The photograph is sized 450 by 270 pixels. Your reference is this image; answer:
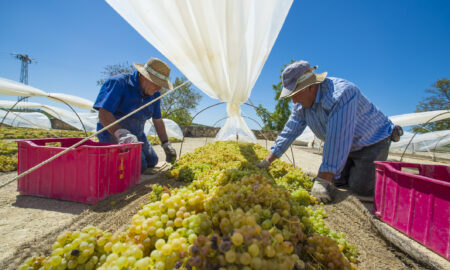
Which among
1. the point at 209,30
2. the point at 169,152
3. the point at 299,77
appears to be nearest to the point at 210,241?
the point at 209,30

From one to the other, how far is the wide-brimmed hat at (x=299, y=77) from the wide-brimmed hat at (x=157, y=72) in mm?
1624

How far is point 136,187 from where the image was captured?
91.2 inches

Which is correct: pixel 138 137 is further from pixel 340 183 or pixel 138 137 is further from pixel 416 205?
pixel 416 205

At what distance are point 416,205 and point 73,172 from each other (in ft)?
9.27

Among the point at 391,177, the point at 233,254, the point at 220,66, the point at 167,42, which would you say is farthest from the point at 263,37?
the point at 233,254

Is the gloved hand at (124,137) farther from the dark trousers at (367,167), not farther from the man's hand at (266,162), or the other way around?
the dark trousers at (367,167)

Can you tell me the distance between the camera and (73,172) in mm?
1854

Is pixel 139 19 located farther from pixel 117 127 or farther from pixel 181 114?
pixel 181 114

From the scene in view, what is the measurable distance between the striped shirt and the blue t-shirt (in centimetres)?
216

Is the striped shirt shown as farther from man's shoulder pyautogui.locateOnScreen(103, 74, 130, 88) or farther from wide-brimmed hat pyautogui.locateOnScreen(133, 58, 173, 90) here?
man's shoulder pyautogui.locateOnScreen(103, 74, 130, 88)

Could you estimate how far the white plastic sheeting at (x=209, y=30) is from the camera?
1812 millimetres

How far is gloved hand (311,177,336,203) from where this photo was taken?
213cm

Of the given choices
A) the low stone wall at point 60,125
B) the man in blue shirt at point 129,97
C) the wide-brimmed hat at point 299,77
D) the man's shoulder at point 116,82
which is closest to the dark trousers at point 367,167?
the wide-brimmed hat at point 299,77

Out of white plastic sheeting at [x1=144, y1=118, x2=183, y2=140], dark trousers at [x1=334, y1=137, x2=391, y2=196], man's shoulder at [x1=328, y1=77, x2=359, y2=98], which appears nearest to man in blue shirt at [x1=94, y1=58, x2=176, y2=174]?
man's shoulder at [x1=328, y1=77, x2=359, y2=98]
